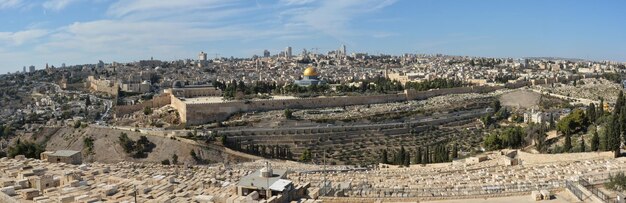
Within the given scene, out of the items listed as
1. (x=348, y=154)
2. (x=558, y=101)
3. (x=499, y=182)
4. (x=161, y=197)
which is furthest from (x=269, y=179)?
(x=558, y=101)

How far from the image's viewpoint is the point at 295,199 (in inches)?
571

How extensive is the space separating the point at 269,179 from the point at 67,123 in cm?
3369

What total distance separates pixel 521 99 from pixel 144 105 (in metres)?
34.6

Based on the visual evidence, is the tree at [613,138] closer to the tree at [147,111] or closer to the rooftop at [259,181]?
the rooftop at [259,181]

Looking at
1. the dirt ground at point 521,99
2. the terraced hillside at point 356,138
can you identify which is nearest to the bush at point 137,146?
the terraced hillside at point 356,138

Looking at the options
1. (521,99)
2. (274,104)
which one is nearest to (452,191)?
(274,104)

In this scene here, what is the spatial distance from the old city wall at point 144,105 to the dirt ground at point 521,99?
30.7 m

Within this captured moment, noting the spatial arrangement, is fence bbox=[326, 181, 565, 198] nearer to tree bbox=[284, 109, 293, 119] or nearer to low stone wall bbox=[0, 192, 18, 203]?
low stone wall bbox=[0, 192, 18, 203]

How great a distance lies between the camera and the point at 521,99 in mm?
55219

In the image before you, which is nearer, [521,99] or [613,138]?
[613,138]

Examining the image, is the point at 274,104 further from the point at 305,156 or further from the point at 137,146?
the point at 137,146

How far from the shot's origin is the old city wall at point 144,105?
46.5m

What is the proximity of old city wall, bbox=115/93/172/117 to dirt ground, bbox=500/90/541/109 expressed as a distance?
3071 centimetres

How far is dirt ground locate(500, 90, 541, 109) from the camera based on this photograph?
52838mm
